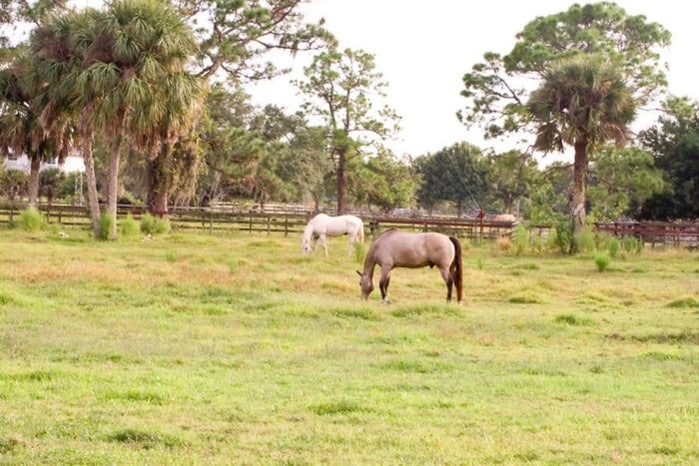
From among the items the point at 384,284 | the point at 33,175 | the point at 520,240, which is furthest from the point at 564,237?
the point at 33,175

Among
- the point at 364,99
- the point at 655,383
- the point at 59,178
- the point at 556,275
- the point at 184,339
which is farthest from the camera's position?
the point at 59,178

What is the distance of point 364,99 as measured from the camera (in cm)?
4656

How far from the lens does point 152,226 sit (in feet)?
98.6

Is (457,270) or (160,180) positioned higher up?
(160,180)

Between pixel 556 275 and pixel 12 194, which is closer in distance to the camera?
pixel 556 275

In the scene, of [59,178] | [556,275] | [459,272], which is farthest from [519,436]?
[59,178]

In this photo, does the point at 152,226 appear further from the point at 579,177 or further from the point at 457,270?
the point at 457,270

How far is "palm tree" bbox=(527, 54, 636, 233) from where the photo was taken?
30.5 m

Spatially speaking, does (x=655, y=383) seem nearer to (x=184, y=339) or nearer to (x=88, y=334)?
(x=184, y=339)

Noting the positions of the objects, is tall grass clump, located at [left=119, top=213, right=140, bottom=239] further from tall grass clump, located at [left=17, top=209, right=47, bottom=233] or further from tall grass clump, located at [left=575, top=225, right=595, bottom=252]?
tall grass clump, located at [left=575, top=225, right=595, bottom=252]

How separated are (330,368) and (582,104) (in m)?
23.7

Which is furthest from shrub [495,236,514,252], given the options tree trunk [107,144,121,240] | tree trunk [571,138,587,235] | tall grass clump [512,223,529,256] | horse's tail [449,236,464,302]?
horse's tail [449,236,464,302]

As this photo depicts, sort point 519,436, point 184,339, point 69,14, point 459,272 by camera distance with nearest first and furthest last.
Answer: point 519,436
point 184,339
point 459,272
point 69,14

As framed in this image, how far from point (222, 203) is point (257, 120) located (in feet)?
20.4
